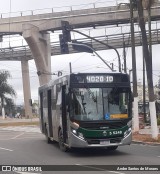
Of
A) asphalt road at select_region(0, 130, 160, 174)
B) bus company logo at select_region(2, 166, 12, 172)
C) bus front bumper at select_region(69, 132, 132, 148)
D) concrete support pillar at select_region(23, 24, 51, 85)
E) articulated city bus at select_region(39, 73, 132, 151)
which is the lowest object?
asphalt road at select_region(0, 130, 160, 174)

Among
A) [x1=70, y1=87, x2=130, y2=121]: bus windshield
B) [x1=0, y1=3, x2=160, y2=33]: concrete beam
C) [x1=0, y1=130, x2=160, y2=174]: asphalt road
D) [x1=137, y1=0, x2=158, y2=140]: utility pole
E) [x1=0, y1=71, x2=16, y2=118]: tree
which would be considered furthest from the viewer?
[x1=0, y1=71, x2=16, y2=118]: tree

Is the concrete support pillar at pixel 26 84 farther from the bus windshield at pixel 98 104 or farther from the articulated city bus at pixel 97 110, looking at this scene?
the bus windshield at pixel 98 104

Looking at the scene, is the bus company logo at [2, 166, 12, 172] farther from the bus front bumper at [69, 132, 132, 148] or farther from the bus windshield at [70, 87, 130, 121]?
the bus windshield at [70, 87, 130, 121]

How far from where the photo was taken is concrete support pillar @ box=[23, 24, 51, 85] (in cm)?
5094

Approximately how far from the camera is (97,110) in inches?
639

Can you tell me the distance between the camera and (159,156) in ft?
52.0

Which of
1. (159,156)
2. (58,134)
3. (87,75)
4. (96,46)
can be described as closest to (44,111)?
(58,134)

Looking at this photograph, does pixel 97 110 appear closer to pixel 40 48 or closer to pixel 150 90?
pixel 150 90

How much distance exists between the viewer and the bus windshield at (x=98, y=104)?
16156mm

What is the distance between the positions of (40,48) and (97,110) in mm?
37223

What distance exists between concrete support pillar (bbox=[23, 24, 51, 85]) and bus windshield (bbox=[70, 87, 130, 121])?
3460cm

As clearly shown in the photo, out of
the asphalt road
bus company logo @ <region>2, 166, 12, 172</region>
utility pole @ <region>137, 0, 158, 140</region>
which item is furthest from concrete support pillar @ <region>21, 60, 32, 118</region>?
bus company logo @ <region>2, 166, 12, 172</region>

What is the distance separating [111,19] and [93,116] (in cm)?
3357

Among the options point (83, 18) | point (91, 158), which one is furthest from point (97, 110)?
point (83, 18)
